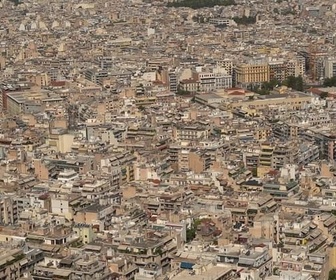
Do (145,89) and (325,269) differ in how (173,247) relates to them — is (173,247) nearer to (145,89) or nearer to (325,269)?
(325,269)

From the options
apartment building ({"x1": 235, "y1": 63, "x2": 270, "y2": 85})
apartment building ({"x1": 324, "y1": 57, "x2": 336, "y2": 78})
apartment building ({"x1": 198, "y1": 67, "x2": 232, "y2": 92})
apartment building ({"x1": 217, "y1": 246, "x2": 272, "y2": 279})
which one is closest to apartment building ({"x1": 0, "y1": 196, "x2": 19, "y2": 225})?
apartment building ({"x1": 217, "y1": 246, "x2": 272, "y2": 279})

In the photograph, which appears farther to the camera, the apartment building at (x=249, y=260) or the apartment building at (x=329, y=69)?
the apartment building at (x=329, y=69)

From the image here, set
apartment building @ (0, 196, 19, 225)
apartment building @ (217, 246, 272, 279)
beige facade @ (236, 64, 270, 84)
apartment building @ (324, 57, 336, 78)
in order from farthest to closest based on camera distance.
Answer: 1. apartment building @ (324, 57, 336, 78)
2. beige facade @ (236, 64, 270, 84)
3. apartment building @ (0, 196, 19, 225)
4. apartment building @ (217, 246, 272, 279)

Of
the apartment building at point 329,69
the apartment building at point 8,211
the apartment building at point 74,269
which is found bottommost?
the apartment building at point 329,69

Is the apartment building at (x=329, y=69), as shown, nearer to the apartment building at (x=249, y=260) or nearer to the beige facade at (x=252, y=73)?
the beige facade at (x=252, y=73)

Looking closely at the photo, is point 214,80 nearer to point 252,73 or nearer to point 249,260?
point 252,73

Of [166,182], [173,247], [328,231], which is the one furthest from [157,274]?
[166,182]

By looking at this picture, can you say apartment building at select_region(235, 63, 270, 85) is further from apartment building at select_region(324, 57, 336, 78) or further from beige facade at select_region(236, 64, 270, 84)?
apartment building at select_region(324, 57, 336, 78)

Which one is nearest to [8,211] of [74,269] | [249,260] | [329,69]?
[74,269]

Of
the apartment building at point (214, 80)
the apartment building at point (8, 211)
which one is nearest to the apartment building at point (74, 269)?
the apartment building at point (8, 211)

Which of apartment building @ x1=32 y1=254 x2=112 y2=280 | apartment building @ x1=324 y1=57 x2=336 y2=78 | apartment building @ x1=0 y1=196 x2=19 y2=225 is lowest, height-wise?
apartment building @ x1=324 y1=57 x2=336 y2=78

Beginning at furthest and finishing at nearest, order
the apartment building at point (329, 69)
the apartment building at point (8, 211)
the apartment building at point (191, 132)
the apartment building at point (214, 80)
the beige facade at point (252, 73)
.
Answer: the apartment building at point (329, 69), the beige facade at point (252, 73), the apartment building at point (214, 80), the apartment building at point (191, 132), the apartment building at point (8, 211)
